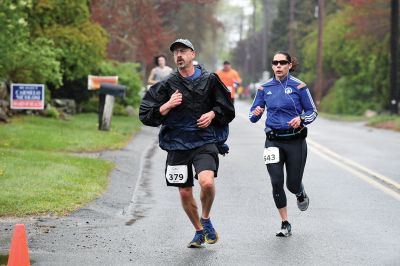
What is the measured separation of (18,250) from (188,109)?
2362mm

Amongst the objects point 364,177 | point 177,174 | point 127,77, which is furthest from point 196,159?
point 127,77

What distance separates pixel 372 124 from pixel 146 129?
1127 cm

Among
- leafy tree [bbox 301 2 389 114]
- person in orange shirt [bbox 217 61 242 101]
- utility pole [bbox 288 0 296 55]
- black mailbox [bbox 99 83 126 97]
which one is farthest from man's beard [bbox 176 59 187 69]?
utility pole [bbox 288 0 296 55]

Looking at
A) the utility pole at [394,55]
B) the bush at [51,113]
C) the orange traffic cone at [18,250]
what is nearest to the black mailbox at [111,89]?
the bush at [51,113]

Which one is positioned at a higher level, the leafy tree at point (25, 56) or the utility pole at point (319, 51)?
the utility pole at point (319, 51)

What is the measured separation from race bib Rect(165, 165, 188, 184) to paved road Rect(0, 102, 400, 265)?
63 centimetres

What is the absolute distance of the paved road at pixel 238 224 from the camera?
29.5 ft

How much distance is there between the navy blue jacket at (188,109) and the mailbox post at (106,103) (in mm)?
14975

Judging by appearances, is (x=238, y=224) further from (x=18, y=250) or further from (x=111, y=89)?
(x=111, y=89)

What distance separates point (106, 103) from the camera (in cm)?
2442

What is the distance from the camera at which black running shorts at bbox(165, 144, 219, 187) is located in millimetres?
9365

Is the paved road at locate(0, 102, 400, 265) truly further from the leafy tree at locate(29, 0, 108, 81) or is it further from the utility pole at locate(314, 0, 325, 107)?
the utility pole at locate(314, 0, 325, 107)

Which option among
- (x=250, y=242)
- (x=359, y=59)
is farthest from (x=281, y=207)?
(x=359, y=59)

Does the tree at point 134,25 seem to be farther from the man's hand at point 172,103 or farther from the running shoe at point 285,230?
the man's hand at point 172,103
